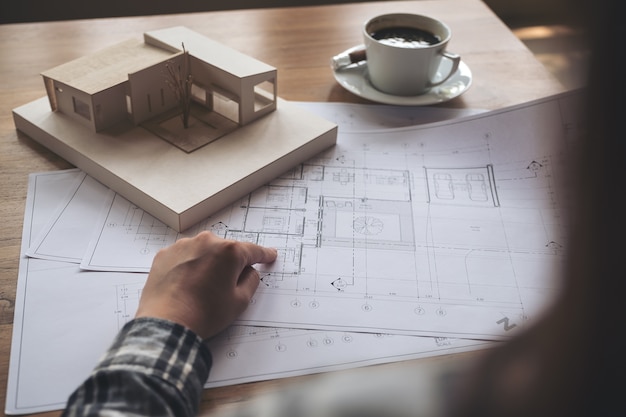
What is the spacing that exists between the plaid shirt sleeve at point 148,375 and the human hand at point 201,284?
27 millimetres

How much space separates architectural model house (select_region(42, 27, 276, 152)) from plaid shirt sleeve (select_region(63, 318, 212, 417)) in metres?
0.34

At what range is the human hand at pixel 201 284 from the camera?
64 centimetres

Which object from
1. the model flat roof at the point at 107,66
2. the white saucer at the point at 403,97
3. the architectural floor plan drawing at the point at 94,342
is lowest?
the architectural floor plan drawing at the point at 94,342

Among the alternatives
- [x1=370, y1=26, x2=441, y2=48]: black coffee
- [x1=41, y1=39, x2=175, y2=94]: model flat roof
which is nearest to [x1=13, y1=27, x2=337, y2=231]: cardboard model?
[x1=41, y1=39, x2=175, y2=94]: model flat roof

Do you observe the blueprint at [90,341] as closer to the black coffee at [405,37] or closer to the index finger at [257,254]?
the index finger at [257,254]

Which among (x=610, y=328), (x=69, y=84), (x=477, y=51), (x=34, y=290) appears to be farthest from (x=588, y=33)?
(x=477, y=51)

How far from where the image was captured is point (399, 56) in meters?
1.04

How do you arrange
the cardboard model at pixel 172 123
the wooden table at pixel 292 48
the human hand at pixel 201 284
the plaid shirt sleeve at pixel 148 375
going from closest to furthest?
the plaid shirt sleeve at pixel 148 375
the human hand at pixel 201 284
the cardboard model at pixel 172 123
the wooden table at pixel 292 48

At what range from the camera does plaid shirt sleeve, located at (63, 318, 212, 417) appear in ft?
1.71

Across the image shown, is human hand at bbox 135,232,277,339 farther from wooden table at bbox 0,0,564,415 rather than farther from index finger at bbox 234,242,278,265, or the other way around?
wooden table at bbox 0,0,564,415

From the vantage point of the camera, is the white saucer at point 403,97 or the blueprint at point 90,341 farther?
the white saucer at point 403,97

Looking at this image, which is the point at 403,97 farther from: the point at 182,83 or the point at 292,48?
the point at 182,83

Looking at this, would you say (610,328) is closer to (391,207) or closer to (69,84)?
(391,207)

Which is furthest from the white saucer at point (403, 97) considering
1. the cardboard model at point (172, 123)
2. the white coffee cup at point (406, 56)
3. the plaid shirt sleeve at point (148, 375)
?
the plaid shirt sleeve at point (148, 375)
